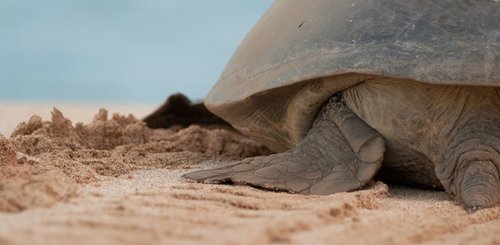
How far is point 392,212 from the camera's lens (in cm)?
222

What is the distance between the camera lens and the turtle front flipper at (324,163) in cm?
271

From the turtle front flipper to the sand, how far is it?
0.11 meters

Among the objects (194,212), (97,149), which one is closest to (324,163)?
(194,212)

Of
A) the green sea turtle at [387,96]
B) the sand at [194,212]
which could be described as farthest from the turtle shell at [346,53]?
the sand at [194,212]

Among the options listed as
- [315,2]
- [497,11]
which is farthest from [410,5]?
[315,2]

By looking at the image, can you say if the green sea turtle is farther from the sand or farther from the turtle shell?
the sand

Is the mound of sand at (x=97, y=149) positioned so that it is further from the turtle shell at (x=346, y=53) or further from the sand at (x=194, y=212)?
the turtle shell at (x=346, y=53)

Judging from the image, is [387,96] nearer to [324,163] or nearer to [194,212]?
[324,163]

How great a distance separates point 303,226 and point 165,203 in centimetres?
37

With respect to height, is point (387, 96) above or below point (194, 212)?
above

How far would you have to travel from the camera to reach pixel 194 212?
1.80 m

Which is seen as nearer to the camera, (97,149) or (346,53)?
(346,53)

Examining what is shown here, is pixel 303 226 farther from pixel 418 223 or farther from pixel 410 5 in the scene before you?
pixel 410 5

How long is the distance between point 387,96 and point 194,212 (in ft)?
4.10
